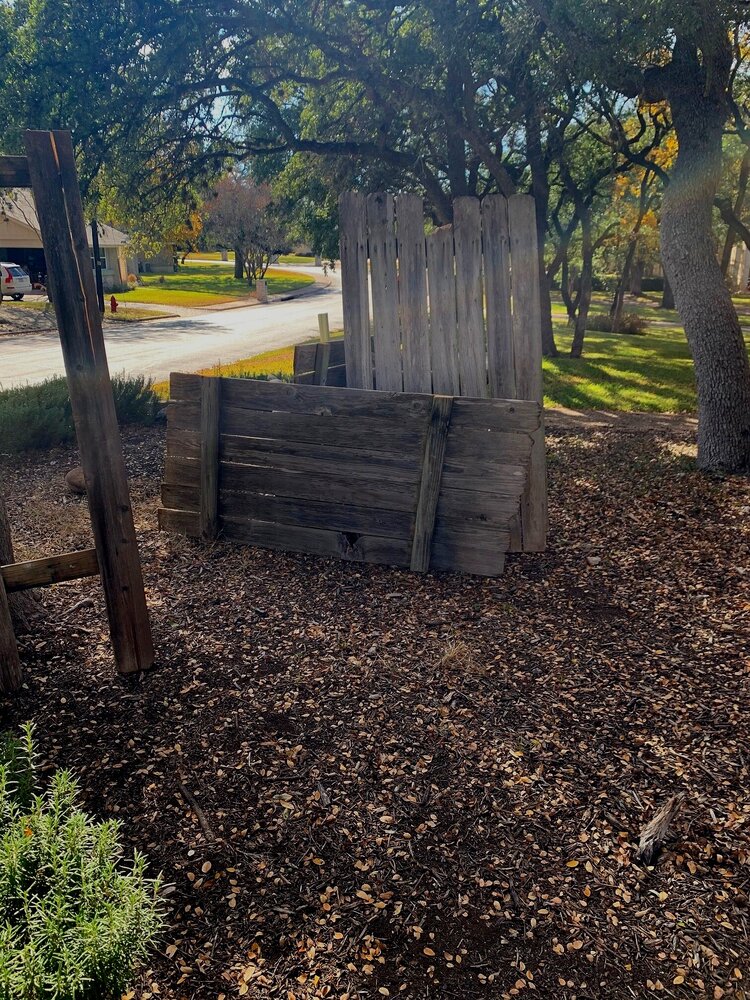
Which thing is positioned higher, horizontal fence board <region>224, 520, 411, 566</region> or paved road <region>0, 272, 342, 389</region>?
horizontal fence board <region>224, 520, 411, 566</region>

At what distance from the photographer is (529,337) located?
205 inches

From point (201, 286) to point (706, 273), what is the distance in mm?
49332

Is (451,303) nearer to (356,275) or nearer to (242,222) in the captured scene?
(356,275)

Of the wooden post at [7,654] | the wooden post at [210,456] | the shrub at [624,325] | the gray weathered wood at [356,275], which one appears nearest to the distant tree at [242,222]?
the shrub at [624,325]

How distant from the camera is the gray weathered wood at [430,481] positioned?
4.97 m

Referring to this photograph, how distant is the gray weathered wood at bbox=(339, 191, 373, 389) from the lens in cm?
565

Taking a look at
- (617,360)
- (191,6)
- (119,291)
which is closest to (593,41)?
(191,6)

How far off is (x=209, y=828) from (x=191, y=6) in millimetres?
9926

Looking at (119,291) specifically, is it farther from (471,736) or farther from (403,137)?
(471,736)

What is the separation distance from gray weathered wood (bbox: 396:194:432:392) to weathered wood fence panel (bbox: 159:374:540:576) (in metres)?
0.64

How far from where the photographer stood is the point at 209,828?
296 centimetres

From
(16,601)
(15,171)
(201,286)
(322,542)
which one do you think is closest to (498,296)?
(322,542)

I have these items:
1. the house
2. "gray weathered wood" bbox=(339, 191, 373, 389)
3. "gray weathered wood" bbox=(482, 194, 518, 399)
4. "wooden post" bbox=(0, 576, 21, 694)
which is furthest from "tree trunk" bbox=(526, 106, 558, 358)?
the house

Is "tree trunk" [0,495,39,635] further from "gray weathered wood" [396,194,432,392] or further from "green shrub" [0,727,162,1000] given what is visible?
"gray weathered wood" [396,194,432,392]
